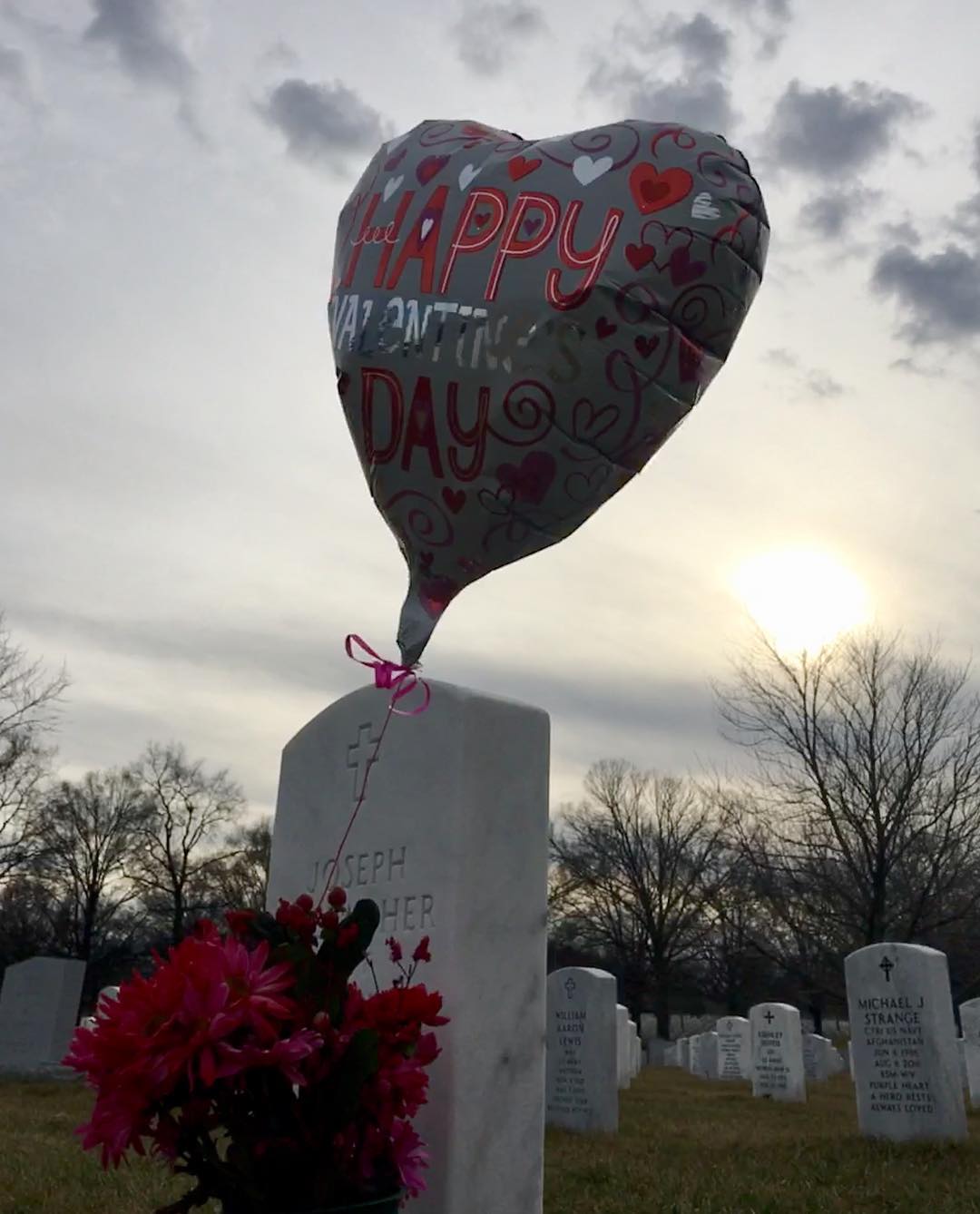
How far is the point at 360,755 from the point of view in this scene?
11.0ft

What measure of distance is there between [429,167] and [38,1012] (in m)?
14.6

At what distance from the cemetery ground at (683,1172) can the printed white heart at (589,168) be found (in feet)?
8.75

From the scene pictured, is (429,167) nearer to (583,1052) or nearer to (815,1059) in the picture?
(583,1052)

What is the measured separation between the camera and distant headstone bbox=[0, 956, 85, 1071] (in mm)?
14188

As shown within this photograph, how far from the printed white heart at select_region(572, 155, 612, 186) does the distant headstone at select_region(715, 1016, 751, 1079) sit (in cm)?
1816

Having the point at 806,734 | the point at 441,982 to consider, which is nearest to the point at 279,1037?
the point at 441,982

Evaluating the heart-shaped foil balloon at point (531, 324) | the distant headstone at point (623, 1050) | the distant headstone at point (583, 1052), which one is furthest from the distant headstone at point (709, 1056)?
the heart-shaped foil balloon at point (531, 324)

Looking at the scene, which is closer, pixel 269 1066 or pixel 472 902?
pixel 269 1066

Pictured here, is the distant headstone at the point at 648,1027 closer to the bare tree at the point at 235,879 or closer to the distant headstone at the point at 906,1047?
the bare tree at the point at 235,879

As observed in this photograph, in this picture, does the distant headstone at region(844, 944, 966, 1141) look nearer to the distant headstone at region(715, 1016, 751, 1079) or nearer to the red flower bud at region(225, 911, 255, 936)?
the red flower bud at region(225, 911, 255, 936)

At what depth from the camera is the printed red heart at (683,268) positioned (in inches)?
104

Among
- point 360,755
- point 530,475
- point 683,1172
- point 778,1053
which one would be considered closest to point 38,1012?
point 778,1053

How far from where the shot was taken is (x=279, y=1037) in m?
Result: 1.95

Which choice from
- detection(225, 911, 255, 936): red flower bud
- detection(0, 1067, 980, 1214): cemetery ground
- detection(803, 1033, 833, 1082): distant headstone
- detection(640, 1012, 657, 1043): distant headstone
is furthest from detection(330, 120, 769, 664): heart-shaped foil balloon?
detection(640, 1012, 657, 1043): distant headstone
